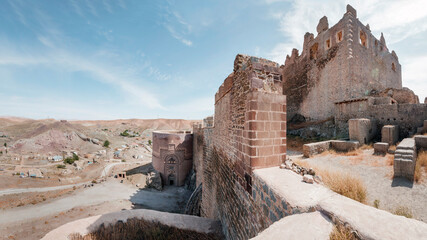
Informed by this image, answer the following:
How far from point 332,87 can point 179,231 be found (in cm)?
1639

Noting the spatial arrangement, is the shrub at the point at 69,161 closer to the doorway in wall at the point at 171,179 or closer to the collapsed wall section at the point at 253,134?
the doorway in wall at the point at 171,179

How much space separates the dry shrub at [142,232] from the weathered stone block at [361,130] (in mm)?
9631

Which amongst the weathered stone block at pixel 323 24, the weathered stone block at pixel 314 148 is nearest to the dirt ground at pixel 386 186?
the weathered stone block at pixel 314 148

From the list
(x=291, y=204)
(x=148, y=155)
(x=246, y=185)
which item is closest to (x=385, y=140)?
(x=246, y=185)

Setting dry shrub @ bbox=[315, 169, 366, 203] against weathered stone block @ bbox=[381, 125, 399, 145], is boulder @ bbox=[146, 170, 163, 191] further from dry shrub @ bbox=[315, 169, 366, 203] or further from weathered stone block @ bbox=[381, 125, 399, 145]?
weathered stone block @ bbox=[381, 125, 399, 145]

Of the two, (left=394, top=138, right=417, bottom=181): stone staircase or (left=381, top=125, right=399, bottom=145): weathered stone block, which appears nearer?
(left=394, top=138, right=417, bottom=181): stone staircase

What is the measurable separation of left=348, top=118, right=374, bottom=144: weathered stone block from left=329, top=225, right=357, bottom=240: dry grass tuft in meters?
10.4

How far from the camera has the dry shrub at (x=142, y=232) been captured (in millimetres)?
4258

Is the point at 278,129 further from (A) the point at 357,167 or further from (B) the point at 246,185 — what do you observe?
(A) the point at 357,167

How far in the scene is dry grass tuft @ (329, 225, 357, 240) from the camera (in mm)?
1378

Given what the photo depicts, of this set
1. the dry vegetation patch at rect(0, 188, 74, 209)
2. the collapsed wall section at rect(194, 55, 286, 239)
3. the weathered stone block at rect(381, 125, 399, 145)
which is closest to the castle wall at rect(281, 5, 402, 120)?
the weathered stone block at rect(381, 125, 399, 145)

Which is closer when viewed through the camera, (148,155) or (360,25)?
(360,25)

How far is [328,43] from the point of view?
611 inches

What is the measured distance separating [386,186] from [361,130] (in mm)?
5735
